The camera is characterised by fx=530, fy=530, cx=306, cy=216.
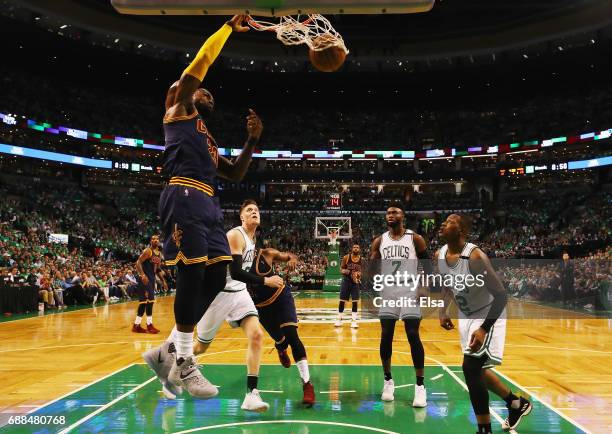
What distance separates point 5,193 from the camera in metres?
33.6

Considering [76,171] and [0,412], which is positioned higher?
[76,171]

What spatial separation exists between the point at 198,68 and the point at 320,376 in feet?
17.5

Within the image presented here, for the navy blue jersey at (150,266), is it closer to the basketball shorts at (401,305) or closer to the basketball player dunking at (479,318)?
the basketball shorts at (401,305)

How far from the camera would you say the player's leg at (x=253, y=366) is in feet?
18.3

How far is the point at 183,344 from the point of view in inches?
143

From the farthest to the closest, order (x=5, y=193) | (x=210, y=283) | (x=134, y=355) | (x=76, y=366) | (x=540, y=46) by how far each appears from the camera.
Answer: (x=540, y=46)
(x=5, y=193)
(x=134, y=355)
(x=76, y=366)
(x=210, y=283)

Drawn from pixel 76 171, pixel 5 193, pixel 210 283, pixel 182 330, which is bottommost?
pixel 182 330

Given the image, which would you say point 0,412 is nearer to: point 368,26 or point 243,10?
point 243,10

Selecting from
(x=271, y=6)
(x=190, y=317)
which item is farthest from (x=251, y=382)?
(x=271, y=6)

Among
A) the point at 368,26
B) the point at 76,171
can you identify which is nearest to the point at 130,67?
the point at 76,171

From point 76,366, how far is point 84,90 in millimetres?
46277

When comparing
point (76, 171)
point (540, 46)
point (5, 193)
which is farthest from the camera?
point (76, 171)

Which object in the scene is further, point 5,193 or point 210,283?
point 5,193

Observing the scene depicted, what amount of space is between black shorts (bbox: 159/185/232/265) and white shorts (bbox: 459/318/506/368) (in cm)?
257
